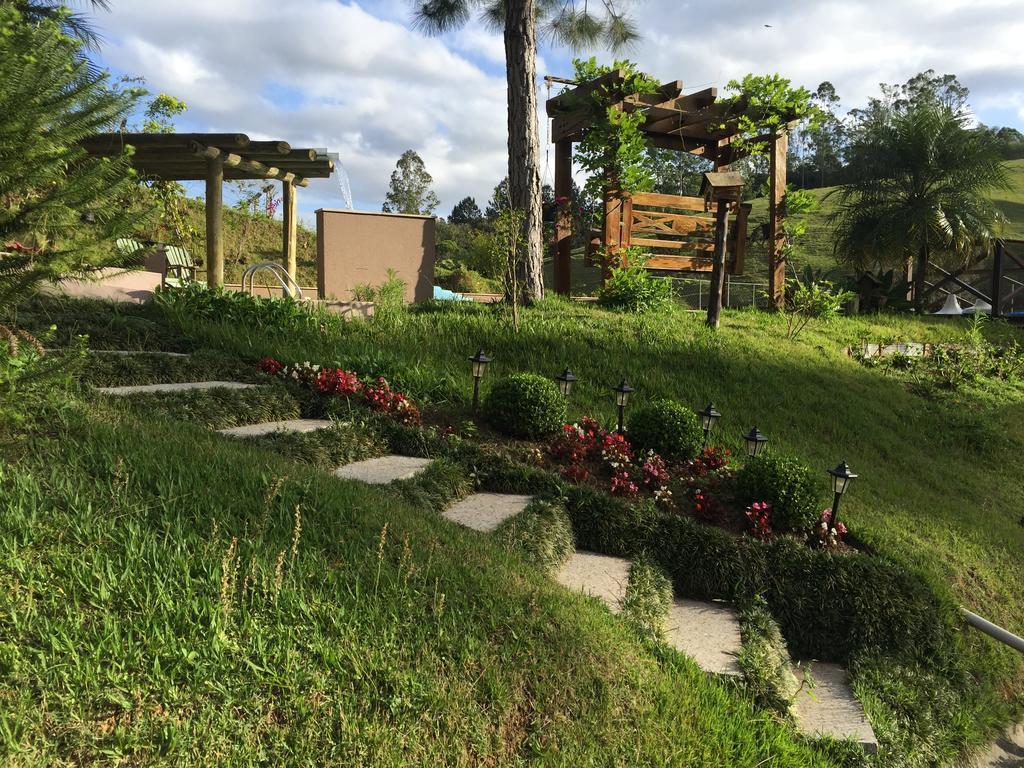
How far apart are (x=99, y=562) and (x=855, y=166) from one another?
18.2 m

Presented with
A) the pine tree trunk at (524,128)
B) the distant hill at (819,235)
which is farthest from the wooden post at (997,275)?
the distant hill at (819,235)

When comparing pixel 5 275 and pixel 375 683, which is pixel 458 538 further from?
pixel 5 275

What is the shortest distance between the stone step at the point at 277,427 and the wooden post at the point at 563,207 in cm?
560

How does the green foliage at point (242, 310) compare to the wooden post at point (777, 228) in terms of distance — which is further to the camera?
the wooden post at point (777, 228)

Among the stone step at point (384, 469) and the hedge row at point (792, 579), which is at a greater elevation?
the stone step at point (384, 469)

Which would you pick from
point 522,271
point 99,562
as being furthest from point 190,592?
point 522,271

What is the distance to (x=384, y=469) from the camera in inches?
151

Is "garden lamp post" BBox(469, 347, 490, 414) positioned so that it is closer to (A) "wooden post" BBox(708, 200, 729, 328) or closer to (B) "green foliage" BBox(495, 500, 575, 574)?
(B) "green foliage" BBox(495, 500, 575, 574)

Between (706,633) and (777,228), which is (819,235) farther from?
(706,633)

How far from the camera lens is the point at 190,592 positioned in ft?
6.45

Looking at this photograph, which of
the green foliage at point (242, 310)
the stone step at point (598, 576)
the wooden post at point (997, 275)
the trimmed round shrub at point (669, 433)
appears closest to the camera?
the stone step at point (598, 576)

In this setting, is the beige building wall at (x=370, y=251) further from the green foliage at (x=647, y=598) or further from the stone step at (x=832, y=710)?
the stone step at (x=832, y=710)

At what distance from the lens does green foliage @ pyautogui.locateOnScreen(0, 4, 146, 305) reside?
2.10 metres

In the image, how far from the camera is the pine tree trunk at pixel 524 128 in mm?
8672
